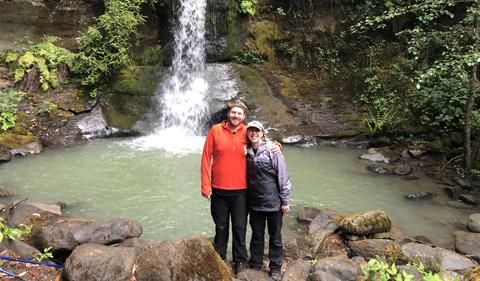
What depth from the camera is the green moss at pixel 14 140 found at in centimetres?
1021

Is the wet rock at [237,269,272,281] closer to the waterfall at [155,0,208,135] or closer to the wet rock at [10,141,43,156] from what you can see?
the wet rock at [10,141,43,156]

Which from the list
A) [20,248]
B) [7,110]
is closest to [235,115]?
[20,248]

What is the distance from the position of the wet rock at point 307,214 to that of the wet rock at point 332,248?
77 cm

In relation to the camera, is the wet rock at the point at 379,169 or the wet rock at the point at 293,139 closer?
the wet rock at the point at 379,169

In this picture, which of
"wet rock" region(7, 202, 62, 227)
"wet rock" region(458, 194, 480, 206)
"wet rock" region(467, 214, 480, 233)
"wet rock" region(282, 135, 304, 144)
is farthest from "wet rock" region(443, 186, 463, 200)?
"wet rock" region(7, 202, 62, 227)

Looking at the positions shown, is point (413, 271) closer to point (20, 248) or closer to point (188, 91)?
point (20, 248)

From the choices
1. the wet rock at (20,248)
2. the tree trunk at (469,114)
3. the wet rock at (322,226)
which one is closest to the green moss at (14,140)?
the wet rock at (20,248)

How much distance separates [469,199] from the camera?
25.4ft

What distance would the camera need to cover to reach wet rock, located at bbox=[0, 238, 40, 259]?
456 centimetres

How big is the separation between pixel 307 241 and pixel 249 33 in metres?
9.96

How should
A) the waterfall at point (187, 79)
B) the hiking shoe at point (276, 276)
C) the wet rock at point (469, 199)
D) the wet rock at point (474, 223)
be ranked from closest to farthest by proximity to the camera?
the hiking shoe at point (276, 276) → the wet rock at point (474, 223) → the wet rock at point (469, 199) → the waterfall at point (187, 79)

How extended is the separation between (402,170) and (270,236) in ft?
18.3

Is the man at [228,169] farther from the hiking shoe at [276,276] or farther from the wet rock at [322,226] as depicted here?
the wet rock at [322,226]

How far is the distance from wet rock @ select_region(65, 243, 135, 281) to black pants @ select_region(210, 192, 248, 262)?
103 cm
